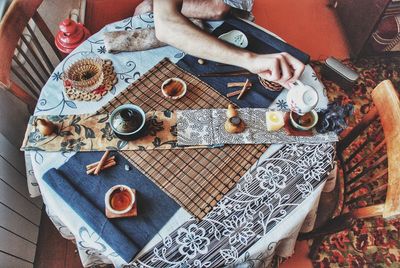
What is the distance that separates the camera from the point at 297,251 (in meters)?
2.05

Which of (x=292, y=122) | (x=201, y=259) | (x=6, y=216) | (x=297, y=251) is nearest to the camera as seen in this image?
(x=201, y=259)

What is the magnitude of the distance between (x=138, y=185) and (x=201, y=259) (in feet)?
1.10

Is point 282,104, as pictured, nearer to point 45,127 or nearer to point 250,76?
point 250,76

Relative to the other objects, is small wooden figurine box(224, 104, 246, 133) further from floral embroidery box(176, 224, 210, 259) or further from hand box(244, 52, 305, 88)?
floral embroidery box(176, 224, 210, 259)

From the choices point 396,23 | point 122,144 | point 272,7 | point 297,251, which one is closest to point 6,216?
point 122,144

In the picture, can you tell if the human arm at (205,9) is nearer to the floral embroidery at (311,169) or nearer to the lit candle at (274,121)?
the lit candle at (274,121)

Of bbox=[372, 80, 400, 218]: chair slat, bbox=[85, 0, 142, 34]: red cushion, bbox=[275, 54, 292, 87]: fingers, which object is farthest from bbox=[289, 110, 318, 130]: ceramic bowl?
bbox=[85, 0, 142, 34]: red cushion

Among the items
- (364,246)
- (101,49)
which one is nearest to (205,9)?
(101,49)

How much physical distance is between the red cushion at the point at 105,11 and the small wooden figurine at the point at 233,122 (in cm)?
180

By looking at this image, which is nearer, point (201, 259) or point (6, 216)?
point (201, 259)

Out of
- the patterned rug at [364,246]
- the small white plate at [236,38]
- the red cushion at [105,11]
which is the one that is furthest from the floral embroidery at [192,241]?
the red cushion at [105,11]

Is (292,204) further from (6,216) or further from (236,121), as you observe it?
(6,216)

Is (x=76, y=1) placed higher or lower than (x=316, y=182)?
lower

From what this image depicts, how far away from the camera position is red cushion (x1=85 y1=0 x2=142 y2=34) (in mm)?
2826
